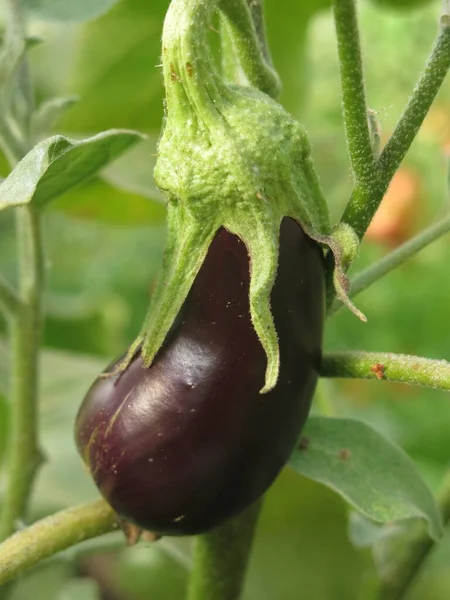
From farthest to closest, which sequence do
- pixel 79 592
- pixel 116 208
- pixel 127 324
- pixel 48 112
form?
pixel 127 324 → pixel 116 208 → pixel 79 592 → pixel 48 112

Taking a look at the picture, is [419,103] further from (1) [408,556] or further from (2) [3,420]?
(2) [3,420]

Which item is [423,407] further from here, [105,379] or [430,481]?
[105,379]

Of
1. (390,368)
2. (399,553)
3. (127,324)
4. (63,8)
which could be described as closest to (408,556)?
(399,553)

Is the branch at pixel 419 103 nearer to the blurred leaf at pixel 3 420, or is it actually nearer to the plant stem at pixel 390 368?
the plant stem at pixel 390 368

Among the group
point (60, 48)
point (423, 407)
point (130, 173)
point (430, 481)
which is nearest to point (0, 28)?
point (60, 48)

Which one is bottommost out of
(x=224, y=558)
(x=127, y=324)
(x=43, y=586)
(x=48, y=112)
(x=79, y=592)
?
(x=127, y=324)

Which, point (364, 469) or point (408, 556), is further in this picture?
point (408, 556)

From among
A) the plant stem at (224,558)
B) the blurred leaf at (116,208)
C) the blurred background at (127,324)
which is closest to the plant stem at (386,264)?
the blurred background at (127,324)
